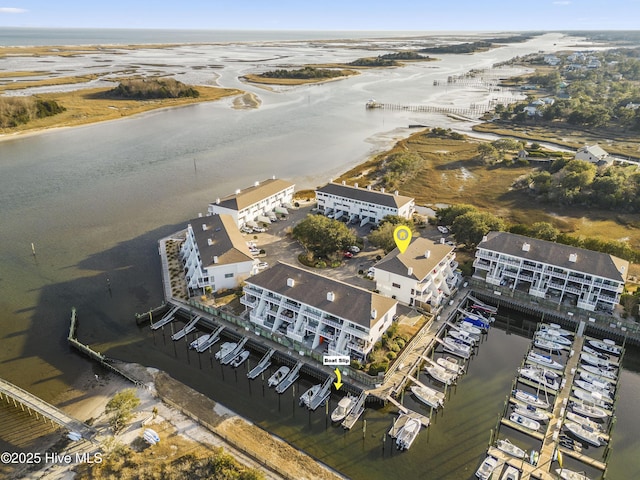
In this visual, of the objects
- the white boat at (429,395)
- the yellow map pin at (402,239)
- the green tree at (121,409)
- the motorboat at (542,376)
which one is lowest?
the white boat at (429,395)

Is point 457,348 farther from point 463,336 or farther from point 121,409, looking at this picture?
point 121,409

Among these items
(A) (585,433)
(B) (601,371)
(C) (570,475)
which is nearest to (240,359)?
(C) (570,475)

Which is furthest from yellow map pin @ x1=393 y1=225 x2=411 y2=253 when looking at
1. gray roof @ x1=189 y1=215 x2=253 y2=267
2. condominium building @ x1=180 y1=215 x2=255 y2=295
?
gray roof @ x1=189 y1=215 x2=253 y2=267

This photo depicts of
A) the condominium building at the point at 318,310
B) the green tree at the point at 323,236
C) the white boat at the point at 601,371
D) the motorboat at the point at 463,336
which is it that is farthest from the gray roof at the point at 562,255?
the condominium building at the point at 318,310

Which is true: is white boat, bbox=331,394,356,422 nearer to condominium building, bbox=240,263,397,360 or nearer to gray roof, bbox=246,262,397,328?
condominium building, bbox=240,263,397,360

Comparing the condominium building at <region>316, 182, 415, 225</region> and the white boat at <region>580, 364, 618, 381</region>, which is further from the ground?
the condominium building at <region>316, 182, 415, 225</region>

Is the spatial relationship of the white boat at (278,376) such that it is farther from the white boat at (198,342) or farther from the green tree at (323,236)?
the green tree at (323,236)

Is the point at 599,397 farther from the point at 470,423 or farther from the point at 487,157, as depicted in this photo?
the point at 487,157

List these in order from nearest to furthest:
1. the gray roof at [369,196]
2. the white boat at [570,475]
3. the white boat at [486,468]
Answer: the white boat at [570,475] < the white boat at [486,468] < the gray roof at [369,196]
